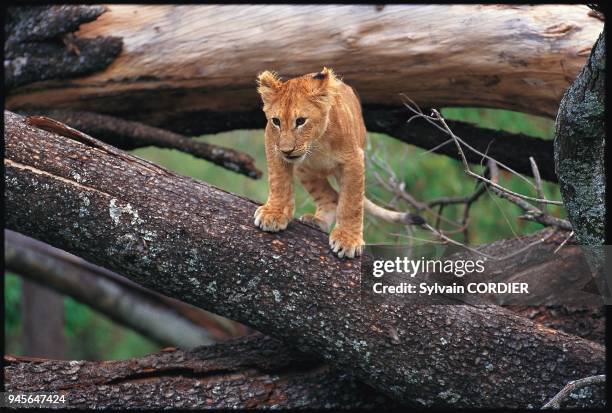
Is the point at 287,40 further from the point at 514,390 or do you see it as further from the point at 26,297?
the point at 26,297

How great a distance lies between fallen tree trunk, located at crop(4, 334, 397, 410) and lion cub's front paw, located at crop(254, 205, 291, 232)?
924mm

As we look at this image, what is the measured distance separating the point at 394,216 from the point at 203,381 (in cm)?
176

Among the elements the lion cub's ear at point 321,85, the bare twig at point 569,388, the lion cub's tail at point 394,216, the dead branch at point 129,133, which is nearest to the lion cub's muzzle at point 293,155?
the lion cub's ear at point 321,85

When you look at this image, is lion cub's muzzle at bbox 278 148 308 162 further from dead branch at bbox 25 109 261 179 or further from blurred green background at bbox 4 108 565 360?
dead branch at bbox 25 109 261 179

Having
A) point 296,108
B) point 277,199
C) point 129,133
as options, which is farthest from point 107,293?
point 296,108

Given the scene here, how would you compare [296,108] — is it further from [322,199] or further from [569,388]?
[569,388]

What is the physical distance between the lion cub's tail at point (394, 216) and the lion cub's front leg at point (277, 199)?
898mm

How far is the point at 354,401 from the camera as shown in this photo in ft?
15.4

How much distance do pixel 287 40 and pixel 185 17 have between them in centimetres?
90

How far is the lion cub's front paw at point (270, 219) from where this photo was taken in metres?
4.35

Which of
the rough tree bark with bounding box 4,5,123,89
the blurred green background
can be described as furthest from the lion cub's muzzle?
the rough tree bark with bounding box 4,5,123,89

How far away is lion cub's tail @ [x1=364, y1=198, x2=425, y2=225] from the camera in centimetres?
500

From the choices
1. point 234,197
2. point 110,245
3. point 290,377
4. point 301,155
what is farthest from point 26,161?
point 290,377

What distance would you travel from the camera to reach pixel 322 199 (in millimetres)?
5266
